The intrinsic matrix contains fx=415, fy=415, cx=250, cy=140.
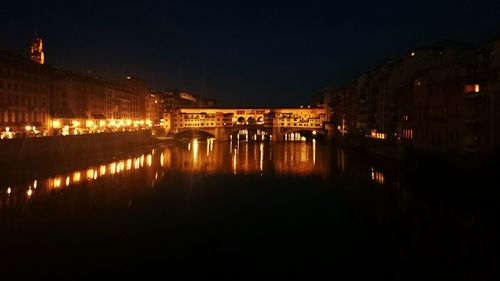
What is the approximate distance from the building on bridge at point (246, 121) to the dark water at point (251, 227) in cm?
3062

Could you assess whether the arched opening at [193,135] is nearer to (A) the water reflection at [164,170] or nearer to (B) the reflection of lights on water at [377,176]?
(A) the water reflection at [164,170]

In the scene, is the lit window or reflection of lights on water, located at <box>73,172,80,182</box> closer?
the lit window

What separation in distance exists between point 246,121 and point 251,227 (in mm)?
43731

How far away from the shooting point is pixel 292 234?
9.71 meters

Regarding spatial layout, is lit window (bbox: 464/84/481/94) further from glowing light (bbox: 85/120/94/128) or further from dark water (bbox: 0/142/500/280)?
glowing light (bbox: 85/120/94/128)

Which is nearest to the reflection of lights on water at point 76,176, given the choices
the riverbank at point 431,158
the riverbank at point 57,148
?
the riverbank at point 57,148

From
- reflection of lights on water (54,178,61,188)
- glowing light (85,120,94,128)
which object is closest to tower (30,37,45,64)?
glowing light (85,120,94,128)

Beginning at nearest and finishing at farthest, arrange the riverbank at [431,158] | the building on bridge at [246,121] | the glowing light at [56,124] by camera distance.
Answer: the riverbank at [431,158], the glowing light at [56,124], the building on bridge at [246,121]

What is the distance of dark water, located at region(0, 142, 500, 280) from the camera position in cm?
754

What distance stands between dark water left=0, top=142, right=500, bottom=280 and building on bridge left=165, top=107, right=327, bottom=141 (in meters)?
30.6

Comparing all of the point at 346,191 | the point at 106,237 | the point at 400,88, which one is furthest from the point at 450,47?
the point at 106,237

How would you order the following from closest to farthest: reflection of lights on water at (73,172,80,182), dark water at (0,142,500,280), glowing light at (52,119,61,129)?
1. dark water at (0,142,500,280)
2. reflection of lights on water at (73,172,80,182)
3. glowing light at (52,119,61,129)

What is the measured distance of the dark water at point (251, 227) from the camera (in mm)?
7535

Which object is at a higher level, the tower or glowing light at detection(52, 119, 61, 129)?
the tower
